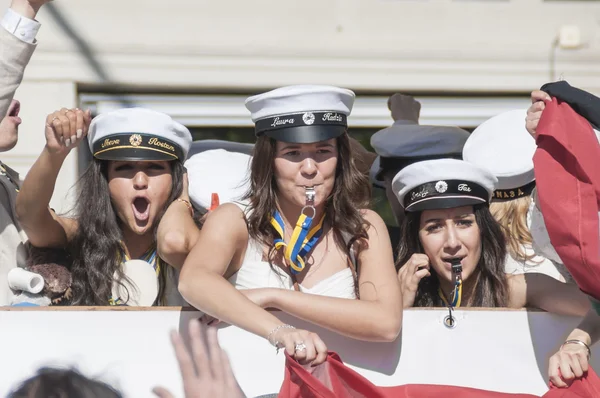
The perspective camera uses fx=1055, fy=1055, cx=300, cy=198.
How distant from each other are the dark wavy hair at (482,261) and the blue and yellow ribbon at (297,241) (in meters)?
0.55

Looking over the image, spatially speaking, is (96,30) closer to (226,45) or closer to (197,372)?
(226,45)

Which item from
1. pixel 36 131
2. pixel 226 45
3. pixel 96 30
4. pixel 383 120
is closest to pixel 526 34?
pixel 383 120

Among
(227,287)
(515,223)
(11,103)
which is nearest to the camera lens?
(227,287)

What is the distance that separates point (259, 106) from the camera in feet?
10.7

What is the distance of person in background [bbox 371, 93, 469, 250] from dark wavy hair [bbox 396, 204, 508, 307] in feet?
0.99

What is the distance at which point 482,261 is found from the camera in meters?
3.65

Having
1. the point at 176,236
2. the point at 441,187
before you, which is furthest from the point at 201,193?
the point at 441,187

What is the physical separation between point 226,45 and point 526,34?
1.87m

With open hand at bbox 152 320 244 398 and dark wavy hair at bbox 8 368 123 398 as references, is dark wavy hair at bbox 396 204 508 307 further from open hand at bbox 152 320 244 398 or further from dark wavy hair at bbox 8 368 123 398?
dark wavy hair at bbox 8 368 123 398

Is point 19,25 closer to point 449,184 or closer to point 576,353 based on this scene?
point 449,184

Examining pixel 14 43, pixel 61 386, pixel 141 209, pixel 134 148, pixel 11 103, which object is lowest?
pixel 61 386

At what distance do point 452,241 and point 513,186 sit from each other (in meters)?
0.42

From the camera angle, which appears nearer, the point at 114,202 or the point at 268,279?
the point at 268,279

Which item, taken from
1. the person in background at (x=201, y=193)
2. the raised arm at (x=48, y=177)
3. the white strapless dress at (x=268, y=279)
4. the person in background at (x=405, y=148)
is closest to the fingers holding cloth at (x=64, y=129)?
the raised arm at (x=48, y=177)
